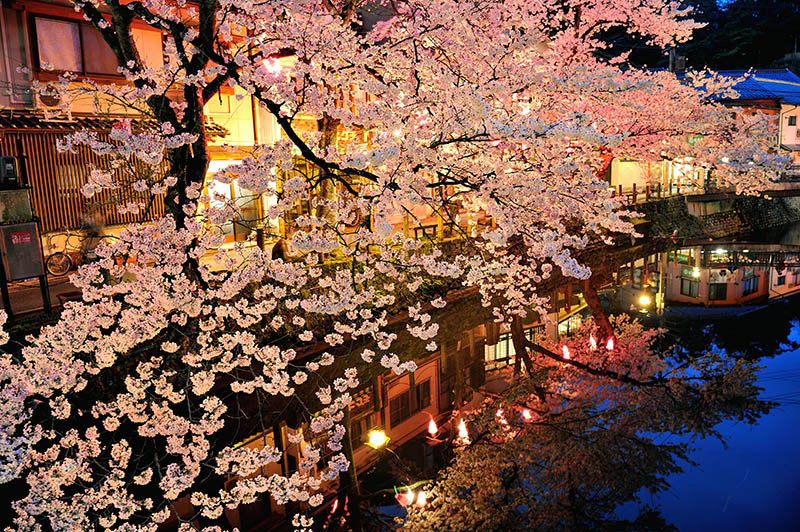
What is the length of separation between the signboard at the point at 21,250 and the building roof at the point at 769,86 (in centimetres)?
3470

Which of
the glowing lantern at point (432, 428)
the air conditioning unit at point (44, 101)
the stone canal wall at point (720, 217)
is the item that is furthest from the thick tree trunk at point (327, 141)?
the stone canal wall at point (720, 217)

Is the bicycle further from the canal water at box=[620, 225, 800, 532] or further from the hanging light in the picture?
the canal water at box=[620, 225, 800, 532]

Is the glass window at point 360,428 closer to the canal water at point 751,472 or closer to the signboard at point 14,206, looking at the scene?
the canal water at point 751,472

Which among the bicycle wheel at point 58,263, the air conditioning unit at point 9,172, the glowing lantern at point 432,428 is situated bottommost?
the glowing lantern at point 432,428

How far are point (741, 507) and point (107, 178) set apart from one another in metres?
9.56

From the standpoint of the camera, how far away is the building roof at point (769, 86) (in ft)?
106

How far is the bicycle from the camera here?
Result: 44.6 feet

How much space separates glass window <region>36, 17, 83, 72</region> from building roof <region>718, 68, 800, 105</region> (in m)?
32.6

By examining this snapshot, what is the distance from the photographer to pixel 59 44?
13859 millimetres

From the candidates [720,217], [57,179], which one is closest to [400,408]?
[57,179]

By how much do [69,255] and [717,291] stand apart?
2064 cm

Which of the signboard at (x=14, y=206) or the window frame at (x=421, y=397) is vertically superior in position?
the signboard at (x=14, y=206)

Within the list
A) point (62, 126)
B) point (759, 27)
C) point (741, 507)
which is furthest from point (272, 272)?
point (759, 27)

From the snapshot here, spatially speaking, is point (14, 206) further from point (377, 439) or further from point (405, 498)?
point (405, 498)
